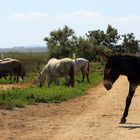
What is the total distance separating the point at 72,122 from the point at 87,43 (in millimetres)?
47365

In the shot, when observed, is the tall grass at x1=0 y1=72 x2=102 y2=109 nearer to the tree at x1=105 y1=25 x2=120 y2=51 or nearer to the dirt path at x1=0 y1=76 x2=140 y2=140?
the dirt path at x1=0 y1=76 x2=140 y2=140

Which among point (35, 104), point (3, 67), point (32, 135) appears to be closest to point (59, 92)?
point (35, 104)

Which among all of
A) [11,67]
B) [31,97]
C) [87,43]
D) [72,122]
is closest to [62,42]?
[87,43]

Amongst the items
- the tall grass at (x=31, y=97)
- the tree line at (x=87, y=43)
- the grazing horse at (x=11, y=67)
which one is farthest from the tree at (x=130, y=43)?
the tall grass at (x=31, y=97)

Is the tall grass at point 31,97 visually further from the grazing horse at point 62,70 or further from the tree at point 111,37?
the tree at point 111,37

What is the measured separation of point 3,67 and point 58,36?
25.8 m

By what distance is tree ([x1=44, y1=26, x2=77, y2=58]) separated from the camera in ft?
188

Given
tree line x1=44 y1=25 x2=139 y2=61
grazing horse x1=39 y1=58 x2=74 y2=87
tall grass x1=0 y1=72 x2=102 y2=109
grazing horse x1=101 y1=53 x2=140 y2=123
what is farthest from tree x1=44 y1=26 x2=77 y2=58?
grazing horse x1=101 y1=53 x2=140 y2=123

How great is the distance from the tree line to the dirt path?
35.8m

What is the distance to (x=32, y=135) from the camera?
428 inches

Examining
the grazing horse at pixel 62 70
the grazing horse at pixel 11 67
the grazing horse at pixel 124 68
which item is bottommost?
the grazing horse at pixel 11 67

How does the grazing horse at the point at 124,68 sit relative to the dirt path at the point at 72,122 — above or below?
above

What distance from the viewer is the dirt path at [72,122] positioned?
35.0 feet

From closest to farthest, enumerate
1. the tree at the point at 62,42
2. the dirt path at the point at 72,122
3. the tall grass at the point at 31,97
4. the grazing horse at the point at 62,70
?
the dirt path at the point at 72,122
the tall grass at the point at 31,97
the grazing horse at the point at 62,70
the tree at the point at 62,42
